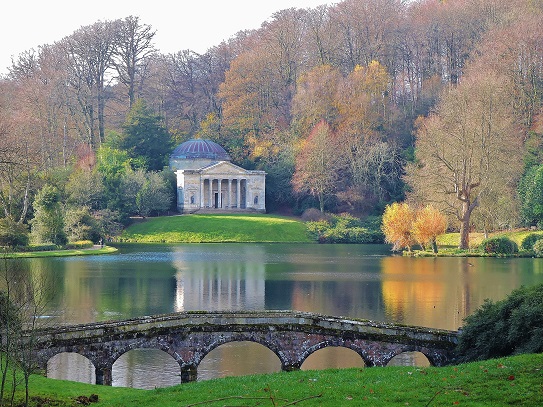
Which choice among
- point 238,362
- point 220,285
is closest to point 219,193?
point 220,285

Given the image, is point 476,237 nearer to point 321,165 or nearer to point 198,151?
point 321,165

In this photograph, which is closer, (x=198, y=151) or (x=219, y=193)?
(x=198, y=151)

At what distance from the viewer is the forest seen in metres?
78.6

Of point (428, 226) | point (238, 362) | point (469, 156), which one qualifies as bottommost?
point (238, 362)

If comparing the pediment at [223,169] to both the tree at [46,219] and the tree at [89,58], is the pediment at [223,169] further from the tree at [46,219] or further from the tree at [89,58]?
the tree at [46,219]

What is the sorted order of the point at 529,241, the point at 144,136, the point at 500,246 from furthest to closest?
the point at 144,136, the point at 529,241, the point at 500,246

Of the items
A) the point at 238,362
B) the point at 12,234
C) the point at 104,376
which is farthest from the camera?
the point at 12,234

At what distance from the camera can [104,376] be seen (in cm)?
2595

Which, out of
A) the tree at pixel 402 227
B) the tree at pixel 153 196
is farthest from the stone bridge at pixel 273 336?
the tree at pixel 153 196

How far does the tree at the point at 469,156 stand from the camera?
241 feet

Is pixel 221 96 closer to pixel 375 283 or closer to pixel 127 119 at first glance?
pixel 127 119

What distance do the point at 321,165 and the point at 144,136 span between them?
81.1ft

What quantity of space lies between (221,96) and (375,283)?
6472 centimetres

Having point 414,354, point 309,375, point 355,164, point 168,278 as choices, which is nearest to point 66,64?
point 355,164
